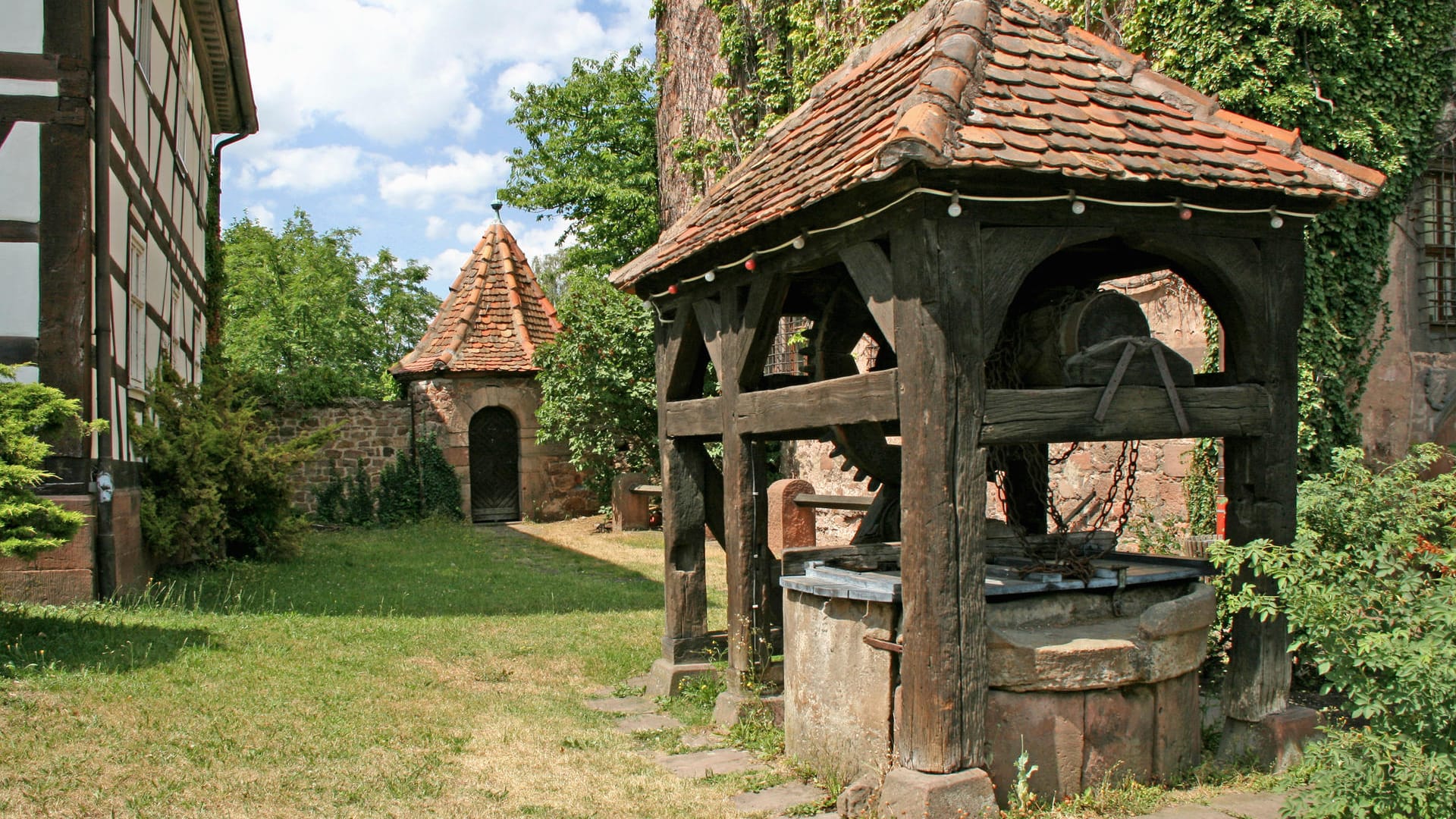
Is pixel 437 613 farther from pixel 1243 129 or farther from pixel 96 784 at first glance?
pixel 1243 129

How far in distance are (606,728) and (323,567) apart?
7392mm

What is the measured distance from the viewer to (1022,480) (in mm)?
6602

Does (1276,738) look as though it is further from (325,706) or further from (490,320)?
(490,320)

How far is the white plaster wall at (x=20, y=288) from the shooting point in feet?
26.2

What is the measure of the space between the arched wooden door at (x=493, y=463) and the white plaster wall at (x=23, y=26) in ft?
39.1

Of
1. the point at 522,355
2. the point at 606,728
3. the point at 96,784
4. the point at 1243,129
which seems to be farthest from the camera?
the point at 522,355

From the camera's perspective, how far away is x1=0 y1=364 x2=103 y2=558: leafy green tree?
19.9 feet

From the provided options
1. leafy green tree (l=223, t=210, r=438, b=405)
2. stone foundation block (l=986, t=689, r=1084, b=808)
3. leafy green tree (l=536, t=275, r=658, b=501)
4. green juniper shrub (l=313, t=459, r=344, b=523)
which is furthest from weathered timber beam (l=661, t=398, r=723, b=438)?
leafy green tree (l=223, t=210, r=438, b=405)

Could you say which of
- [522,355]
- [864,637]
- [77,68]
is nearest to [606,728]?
[864,637]

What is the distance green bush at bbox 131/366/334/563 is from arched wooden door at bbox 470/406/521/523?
21.7ft

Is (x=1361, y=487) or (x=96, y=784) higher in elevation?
(x=1361, y=487)

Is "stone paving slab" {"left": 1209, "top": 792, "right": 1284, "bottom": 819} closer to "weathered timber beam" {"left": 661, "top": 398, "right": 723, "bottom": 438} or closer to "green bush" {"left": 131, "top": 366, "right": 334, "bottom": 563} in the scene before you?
"weathered timber beam" {"left": 661, "top": 398, "right": 723, "bottom": 438}

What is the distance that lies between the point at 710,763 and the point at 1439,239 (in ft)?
25.9

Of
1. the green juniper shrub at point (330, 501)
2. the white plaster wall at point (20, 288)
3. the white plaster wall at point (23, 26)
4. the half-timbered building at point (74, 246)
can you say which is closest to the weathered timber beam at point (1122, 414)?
the half-timbered building at point (74, 246)
